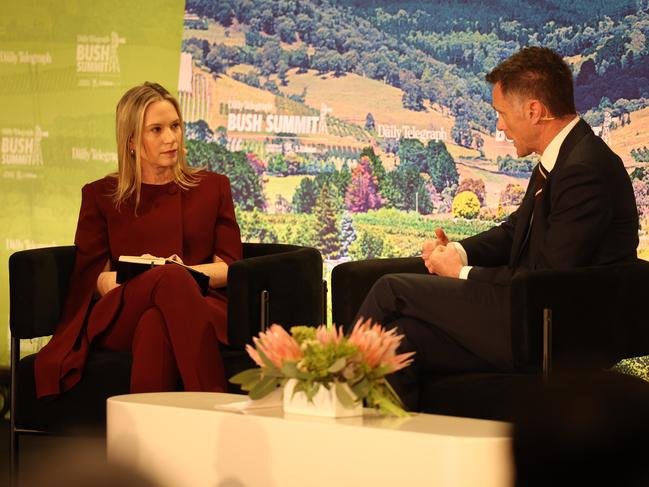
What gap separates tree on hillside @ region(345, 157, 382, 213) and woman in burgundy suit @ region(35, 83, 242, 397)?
1.37 metres

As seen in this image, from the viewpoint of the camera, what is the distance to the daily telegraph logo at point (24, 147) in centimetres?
567

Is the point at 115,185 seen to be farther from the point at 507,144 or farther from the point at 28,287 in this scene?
the point at 507,144

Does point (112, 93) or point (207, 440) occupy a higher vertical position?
point (112, 93)

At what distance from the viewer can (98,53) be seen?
18.3 ft

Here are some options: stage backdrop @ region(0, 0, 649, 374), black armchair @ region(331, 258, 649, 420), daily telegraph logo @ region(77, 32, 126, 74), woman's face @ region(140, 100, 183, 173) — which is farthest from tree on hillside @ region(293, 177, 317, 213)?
black armchair @ region(331, 258, 649, 420)

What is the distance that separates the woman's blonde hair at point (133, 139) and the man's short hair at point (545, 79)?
1.30 m

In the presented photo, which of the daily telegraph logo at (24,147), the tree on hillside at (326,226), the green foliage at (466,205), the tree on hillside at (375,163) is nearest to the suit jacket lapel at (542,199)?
the green foliage at (466,205)

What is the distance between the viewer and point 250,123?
5.57 meters

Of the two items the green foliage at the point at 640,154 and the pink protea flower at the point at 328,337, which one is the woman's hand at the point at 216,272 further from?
the green foliage at the point at 640,154

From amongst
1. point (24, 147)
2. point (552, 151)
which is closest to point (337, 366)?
point (552, 151)

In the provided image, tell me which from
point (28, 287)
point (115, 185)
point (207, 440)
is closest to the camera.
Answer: point (207, 440)

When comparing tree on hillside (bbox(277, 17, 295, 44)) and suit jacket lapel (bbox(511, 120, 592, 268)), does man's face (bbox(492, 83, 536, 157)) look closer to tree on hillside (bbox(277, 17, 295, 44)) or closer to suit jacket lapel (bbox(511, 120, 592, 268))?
suit jacket lapel (bbox(511, 120, 592, 268))

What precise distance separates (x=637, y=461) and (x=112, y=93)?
15.8 feet

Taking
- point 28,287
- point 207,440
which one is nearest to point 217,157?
point 28,287
